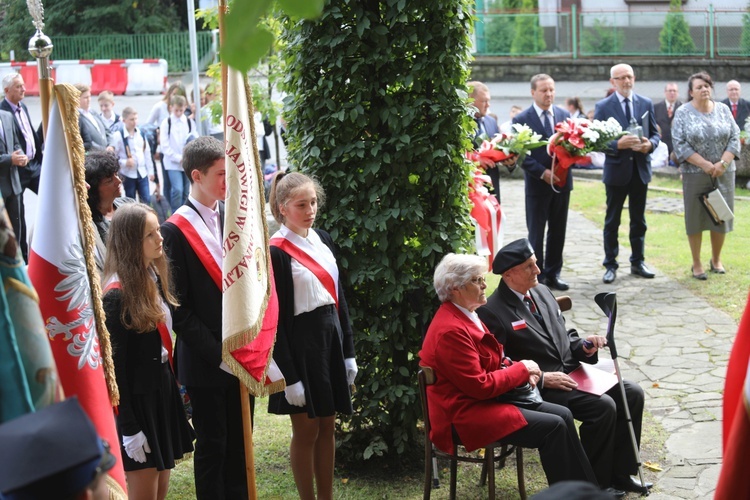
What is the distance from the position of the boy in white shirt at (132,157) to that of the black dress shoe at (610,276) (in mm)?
6438

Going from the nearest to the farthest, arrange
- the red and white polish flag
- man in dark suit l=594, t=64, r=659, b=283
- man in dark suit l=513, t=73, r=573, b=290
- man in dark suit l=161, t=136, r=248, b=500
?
1. the red and white polish flag
2. man in dark suit l=161, t=136, r=248, b=500
3. man in dark suit l=513, t=73, r=573, b=290
4. man in dark suit l=594, t=64, r=659, b=283

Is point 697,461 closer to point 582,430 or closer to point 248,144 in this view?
point 582,430

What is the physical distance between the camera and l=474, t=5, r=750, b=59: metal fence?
1075 inches

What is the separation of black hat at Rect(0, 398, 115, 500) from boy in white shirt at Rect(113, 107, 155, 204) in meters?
11.4

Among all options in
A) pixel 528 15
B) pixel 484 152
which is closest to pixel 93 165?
pixel 484 152

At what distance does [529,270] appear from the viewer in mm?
5957

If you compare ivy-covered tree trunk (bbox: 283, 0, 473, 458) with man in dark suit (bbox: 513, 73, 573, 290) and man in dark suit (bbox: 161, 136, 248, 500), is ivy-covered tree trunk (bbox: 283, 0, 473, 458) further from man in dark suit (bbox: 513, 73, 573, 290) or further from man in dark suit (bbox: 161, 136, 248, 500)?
man in dark suit (bbox: 513, 73, 573, 290)

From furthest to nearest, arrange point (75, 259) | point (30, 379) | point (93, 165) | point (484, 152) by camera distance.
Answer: point (484, 152)
point (93, 165)
point (75, 259)
point (30, 379)

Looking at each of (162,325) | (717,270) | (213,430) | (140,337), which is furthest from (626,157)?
(140,337)

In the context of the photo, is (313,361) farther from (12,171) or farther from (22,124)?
(22,124)

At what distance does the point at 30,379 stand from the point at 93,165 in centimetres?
287

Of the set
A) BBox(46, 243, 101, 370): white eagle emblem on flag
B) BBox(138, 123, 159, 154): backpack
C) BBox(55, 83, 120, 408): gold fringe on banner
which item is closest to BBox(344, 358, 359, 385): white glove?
BBox(55, 83, 120, 408): gold fringe on banner

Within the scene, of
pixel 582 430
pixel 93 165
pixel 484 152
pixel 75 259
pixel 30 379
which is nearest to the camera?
pixel 30 379

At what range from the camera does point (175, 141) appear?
1378 centimetres
